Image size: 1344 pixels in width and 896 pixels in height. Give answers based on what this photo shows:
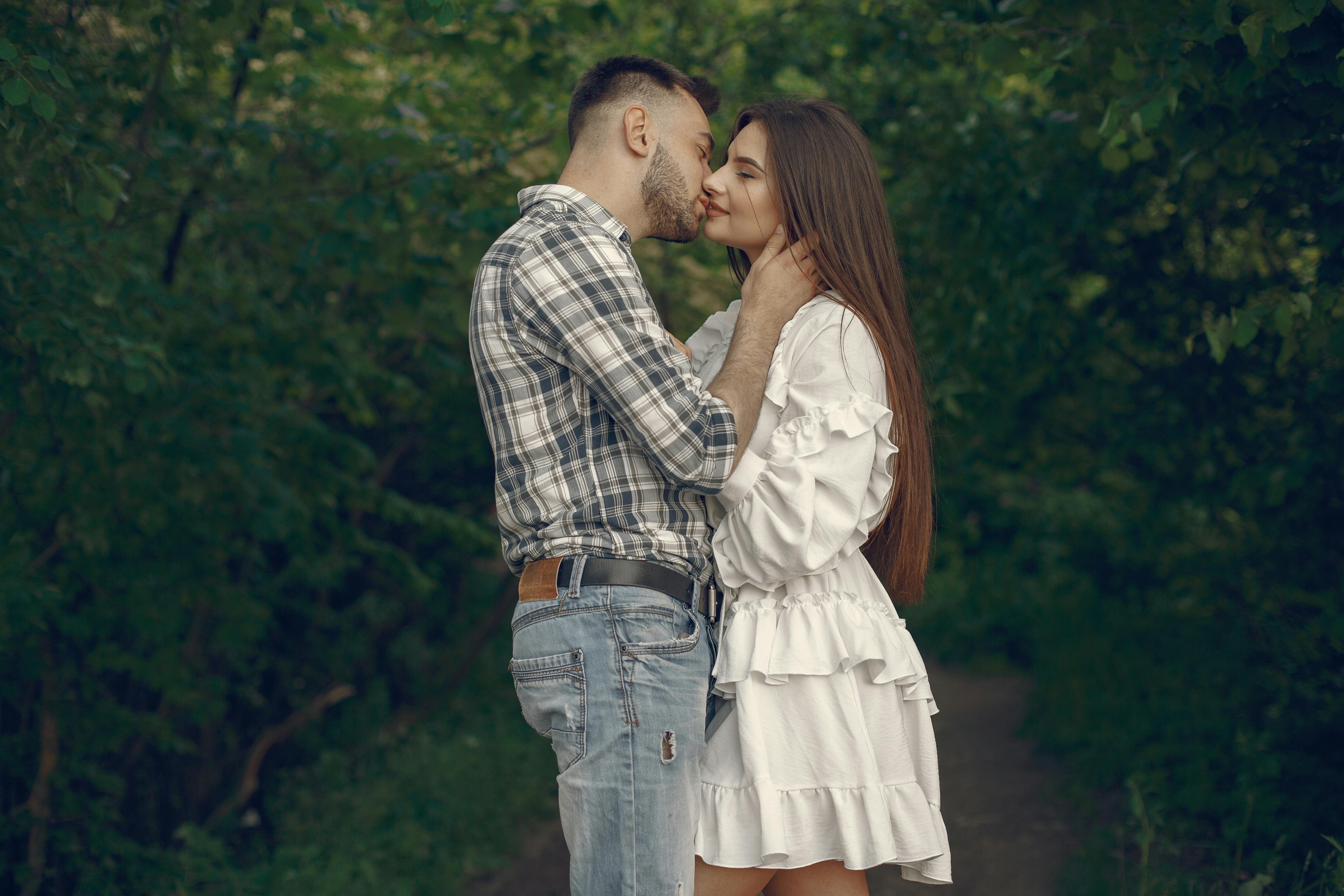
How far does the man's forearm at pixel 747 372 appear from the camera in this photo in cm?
187

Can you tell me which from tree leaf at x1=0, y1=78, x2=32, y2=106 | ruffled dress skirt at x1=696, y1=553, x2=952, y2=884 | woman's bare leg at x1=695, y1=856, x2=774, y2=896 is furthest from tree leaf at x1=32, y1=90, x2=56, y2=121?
woman's bare leg at x1=695, y1=856, x2=774, y2=896

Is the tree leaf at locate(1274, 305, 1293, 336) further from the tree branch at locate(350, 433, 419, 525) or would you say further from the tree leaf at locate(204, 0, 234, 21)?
the tree branch at locate(350, 433, 419, 525)

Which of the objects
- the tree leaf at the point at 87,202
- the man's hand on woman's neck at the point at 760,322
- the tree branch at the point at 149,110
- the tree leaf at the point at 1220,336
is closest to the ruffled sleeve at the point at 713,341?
the man's hand on woman's neck at the point at 760,322

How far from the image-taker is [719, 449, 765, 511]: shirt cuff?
1.87 meters

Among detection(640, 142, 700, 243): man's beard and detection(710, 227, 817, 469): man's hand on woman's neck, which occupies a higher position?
detection(640, 142, 700, 243): man's beard

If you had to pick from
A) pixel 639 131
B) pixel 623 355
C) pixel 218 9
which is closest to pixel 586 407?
pixel 623 355

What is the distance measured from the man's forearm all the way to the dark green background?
46.0 inches

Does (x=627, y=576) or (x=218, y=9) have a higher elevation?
(x=218, y=9)

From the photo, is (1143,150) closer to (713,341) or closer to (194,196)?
(713,341)

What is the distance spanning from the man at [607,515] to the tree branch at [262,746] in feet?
14.8

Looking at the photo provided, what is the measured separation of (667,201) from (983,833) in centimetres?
435

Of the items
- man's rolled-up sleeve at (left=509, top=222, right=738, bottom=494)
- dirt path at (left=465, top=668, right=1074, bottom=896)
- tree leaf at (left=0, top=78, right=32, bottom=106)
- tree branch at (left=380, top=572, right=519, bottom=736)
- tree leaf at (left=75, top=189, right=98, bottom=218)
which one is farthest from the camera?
tree branch at (left=380, top=572, right=519, bottom=736)

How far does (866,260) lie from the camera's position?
6.90 feet

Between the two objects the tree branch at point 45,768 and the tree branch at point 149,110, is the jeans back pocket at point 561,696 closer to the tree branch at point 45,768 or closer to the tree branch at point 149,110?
the tree branch at point 149,110
